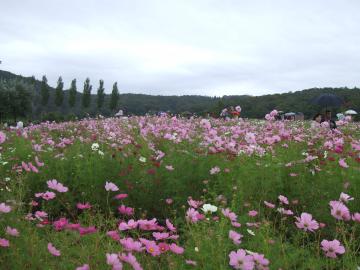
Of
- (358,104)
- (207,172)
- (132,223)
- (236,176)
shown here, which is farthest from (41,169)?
(358,104)

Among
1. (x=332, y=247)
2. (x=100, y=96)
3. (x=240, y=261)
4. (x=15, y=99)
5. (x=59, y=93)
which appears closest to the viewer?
(x=240, y=261)

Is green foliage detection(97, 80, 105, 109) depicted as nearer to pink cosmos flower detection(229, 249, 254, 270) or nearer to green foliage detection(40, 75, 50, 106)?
green foliage detection(40, 75, 50, 106)

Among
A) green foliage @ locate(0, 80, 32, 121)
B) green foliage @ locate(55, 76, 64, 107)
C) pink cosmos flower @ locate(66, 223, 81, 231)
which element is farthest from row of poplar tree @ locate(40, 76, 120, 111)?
pink cosmos flower @ locate(66, 223, 81, 231)

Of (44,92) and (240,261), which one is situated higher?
(44,92)

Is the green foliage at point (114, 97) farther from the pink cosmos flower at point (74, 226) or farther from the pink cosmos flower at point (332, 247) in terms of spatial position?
the pink cosmos flower at point (332, 247)

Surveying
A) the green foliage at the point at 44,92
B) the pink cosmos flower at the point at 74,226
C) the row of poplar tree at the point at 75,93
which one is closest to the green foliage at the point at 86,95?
the row of poplar tree at the point at 75,93

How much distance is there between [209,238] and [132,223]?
1.33ft

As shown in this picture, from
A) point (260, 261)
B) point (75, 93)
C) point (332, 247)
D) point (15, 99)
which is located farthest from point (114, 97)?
point (260, 261)

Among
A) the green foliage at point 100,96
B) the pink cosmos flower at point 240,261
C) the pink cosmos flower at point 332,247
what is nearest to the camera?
the pink cosmos flower at point 240,261

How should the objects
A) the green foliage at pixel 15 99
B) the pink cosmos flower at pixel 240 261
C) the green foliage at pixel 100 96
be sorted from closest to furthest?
the pink cosmos flower at pixel 240 261, the green foliage at pixel 15 99, the green foliage at pixel 100 96

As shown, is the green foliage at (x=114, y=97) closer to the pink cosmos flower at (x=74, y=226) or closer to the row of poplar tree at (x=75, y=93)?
the row of poplar tree at (x=75, y=93)

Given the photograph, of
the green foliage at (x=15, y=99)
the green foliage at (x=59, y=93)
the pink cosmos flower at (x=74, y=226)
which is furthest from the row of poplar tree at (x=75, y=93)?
the pink cosmos flower at (x=74, y=226)

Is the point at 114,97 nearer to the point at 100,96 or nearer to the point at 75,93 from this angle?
Result: the point at 100,96

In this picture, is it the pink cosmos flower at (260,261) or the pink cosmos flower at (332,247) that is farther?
the pink cosmos flower at (332,247)
